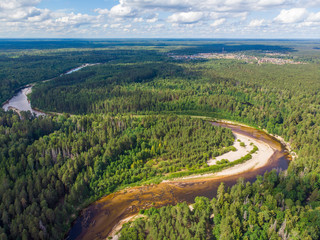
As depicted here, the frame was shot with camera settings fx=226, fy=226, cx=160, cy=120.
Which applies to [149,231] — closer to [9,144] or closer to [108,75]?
[9,144]

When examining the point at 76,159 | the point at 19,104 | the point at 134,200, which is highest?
the point at 19,104

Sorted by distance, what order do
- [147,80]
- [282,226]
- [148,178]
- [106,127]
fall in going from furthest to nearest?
1. [147,80]
2. [106,127]
3. [148,178]
4. [282,226]

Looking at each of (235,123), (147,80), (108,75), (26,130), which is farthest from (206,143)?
(108,75)

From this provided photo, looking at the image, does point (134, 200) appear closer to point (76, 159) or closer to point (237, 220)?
point (76, 159)

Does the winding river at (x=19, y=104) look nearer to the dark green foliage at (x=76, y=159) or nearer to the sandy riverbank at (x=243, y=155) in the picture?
the dark green foliage at (x=76, y=159)

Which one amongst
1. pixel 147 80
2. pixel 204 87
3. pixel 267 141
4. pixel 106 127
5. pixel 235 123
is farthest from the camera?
pixel 147 80

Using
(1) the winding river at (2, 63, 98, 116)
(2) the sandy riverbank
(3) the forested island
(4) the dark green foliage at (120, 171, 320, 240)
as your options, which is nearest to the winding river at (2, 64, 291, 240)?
(2) the sandy riverbank

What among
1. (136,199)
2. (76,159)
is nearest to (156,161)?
(136,199)

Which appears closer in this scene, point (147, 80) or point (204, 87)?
point (204, 87)

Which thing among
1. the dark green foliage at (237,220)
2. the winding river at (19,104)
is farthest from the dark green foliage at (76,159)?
the winding river at (19,104)
